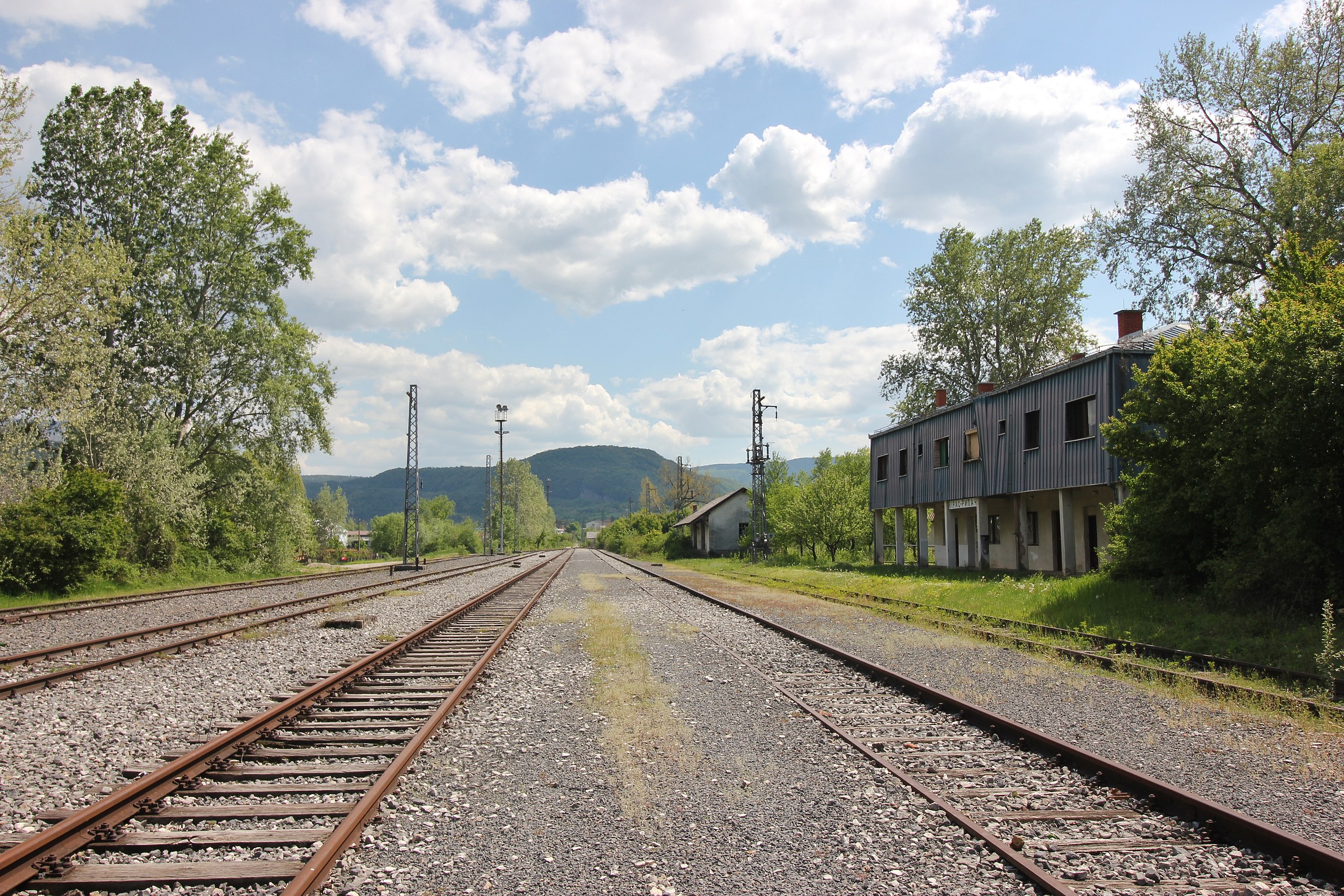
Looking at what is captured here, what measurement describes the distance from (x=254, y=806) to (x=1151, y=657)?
10.5 m

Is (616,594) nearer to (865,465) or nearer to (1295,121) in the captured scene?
(1295,121)

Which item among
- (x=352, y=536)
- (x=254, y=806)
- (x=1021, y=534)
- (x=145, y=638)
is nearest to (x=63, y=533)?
(x=145, y=638)

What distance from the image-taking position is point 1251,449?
1223 cm

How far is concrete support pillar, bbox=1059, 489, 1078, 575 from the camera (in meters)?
22.6

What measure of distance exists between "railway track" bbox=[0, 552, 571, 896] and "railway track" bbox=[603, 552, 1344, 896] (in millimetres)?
3538

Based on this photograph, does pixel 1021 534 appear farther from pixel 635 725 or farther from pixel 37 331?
pixel 37 331

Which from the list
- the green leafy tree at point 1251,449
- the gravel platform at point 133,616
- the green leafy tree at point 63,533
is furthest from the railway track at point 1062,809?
the green leafy tree at point 63,533

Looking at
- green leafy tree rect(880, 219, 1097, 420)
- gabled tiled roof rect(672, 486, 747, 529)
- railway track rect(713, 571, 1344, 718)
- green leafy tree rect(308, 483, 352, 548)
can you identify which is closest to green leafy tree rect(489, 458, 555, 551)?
green leafy tree rect(308, 483, 352, 548)

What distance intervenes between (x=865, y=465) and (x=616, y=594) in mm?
36047

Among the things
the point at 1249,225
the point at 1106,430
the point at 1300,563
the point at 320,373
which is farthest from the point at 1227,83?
the point at 320,373

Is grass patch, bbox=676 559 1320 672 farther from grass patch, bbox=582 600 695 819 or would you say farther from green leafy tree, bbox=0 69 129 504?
green leafy tree, bbox=0 69 129 504

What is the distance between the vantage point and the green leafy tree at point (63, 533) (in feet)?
66.1

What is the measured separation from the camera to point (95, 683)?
29.6 feet

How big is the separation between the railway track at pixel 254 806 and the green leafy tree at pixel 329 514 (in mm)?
102099
